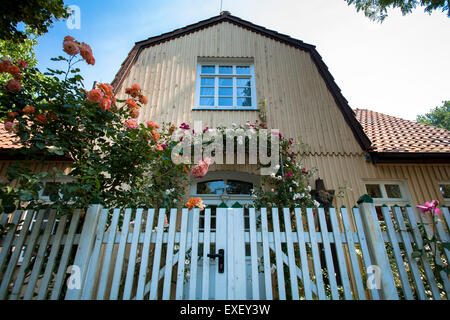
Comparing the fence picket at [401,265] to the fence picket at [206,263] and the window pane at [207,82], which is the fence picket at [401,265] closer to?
the fence picket at [206,263]

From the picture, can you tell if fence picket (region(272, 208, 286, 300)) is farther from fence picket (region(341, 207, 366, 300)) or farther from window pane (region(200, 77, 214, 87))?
window pane (region(200, 77, 214, 87))

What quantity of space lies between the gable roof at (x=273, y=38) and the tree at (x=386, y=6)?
161cm

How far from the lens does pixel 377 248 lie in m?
1.90

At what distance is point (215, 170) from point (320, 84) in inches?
149

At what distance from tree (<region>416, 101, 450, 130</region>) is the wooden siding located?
126 ft

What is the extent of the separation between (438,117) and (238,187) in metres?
43.3

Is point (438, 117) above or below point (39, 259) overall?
above

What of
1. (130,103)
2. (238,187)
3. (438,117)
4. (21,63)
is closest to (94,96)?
(130,103)

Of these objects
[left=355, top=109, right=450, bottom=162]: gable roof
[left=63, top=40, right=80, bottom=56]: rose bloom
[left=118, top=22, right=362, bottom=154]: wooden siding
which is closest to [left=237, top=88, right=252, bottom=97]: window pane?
[left=118, top=22, right=362, bottom=154]: wooden siding

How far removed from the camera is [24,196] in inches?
62.9

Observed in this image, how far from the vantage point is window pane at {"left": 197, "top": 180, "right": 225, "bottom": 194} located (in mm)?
4664

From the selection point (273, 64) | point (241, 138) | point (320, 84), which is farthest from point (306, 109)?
point (241, 138)

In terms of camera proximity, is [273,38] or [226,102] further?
[273,38]

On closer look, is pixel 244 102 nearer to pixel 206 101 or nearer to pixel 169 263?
pixel 206 101
